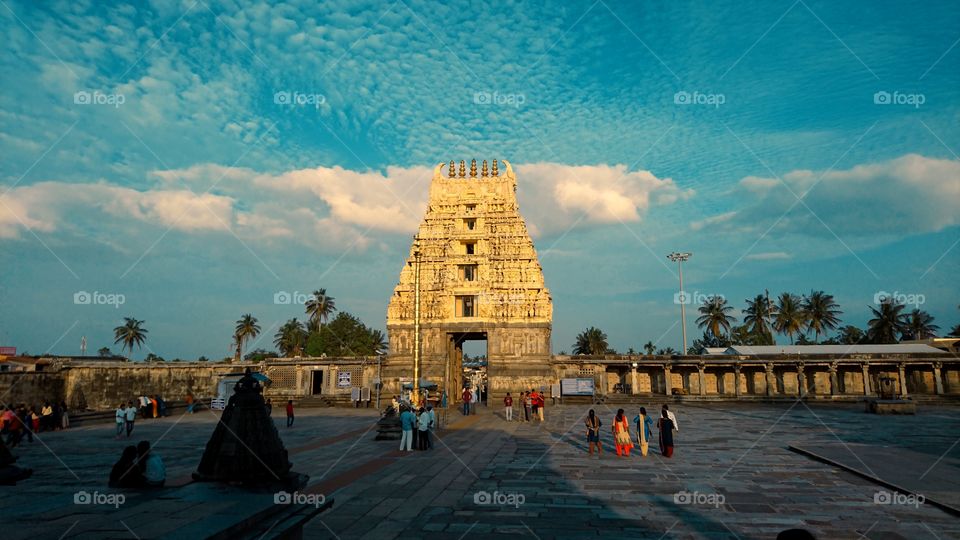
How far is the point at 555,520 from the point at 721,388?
4426cm

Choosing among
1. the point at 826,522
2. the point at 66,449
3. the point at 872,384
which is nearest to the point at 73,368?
the point at 66,449

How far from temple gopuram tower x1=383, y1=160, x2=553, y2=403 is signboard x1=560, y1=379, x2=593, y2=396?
14.1 feet

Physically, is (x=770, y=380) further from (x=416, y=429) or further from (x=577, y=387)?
Result: (x=416, y=429)

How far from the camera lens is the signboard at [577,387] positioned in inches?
1428

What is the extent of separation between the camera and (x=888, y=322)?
6675 cm

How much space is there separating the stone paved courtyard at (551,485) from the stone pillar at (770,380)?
68.7 ft

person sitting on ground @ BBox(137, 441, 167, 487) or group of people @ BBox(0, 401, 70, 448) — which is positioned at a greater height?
person sitting on ground @ BBox(137, 441, 167, 487)

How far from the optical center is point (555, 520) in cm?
896

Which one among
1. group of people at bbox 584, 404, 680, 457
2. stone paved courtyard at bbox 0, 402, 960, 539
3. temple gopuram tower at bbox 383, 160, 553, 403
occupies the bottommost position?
stone paved courtyard at bbox 0, 402, 960, 539

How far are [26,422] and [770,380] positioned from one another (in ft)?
164

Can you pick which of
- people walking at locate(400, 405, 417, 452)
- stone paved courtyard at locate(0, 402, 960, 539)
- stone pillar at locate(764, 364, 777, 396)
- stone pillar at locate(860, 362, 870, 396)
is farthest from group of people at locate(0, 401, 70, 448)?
stone pillar at locate(860, 362, 870, 396)

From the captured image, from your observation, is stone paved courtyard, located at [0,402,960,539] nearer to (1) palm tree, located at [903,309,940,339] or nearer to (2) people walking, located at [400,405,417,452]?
(2) people walking, located at [400,405,417,452]

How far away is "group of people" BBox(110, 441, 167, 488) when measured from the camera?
9.98m

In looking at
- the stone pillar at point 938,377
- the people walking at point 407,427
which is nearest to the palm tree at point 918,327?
the stone pillar at point 938,377
